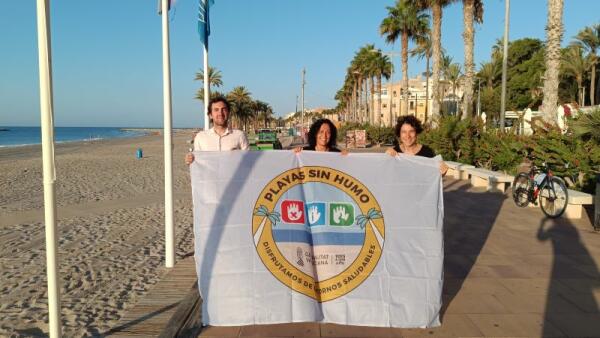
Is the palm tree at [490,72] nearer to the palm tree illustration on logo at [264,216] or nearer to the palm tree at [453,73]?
the palm tree at [453,73]

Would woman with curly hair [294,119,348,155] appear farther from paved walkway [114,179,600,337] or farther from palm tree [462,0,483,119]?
palm tree [462,0,483,119]

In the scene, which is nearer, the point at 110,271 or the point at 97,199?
the point at 110,271

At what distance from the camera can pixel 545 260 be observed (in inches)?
215

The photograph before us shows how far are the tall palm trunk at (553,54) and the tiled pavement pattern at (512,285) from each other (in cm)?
618

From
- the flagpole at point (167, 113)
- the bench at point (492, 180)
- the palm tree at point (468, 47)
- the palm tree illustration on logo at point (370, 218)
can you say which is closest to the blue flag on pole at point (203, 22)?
the flagpole at point (167, 113)

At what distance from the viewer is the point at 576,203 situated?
780cm

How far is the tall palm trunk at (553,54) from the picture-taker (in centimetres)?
1272

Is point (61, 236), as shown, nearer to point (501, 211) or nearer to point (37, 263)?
point (37, 263)

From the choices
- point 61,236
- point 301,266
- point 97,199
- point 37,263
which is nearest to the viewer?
point 301,266

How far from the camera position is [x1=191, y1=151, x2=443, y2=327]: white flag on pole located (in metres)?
3.49

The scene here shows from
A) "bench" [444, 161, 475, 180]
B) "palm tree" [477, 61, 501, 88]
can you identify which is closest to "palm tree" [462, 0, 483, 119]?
"bench" [444, 161, 475, 180]

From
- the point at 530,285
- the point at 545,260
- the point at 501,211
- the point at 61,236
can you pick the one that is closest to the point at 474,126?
the point at 501,211

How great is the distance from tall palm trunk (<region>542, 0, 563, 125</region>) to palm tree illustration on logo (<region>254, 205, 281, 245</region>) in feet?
38.9

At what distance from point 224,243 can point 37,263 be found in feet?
13.1
